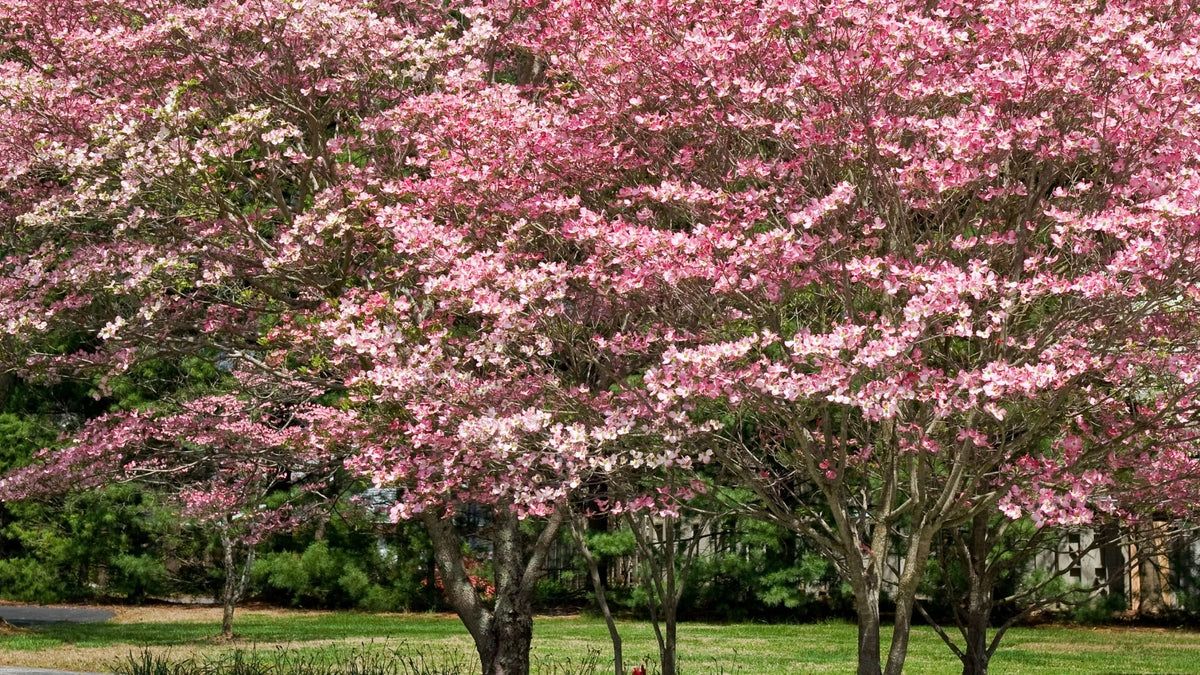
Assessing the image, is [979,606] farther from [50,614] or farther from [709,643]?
[50,614]

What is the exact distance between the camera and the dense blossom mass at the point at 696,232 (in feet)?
18.2

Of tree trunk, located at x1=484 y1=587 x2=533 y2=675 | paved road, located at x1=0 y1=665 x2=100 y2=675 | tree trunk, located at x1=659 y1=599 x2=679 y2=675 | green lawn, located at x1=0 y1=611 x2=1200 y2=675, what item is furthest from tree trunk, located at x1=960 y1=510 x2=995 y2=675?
paved road, located at x1=0 y1=665 x2=100 y2=675

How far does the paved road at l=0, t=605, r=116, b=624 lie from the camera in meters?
17.8

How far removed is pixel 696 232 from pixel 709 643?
10.3 m

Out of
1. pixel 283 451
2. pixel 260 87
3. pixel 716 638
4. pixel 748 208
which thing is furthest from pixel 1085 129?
pixel 716 638

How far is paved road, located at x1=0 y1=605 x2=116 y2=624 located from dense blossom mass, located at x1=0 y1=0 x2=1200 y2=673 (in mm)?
10550

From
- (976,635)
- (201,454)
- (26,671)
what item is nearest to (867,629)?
(976,635)

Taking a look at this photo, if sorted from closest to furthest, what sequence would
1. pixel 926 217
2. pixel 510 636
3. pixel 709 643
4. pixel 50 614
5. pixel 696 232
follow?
pixel 696 232 < pixel 926 217 < pixel 510 636 < pixel 709 643 < pixel 50 614

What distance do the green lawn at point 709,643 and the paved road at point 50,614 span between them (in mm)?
1229

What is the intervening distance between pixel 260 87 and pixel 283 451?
2.71 m

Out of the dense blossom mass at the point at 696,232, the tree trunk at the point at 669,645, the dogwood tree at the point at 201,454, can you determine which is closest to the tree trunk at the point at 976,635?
the dense blossom mass at the point at 696,232

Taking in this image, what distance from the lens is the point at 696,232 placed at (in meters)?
5.74

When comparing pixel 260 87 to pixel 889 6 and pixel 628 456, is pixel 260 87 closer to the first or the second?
pixel 628 456

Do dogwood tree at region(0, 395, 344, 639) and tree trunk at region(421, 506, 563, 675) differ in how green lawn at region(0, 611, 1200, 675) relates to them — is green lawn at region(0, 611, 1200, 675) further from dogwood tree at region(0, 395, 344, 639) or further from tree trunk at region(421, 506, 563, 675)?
tree trunk at region(421, 506, 563, 675)
